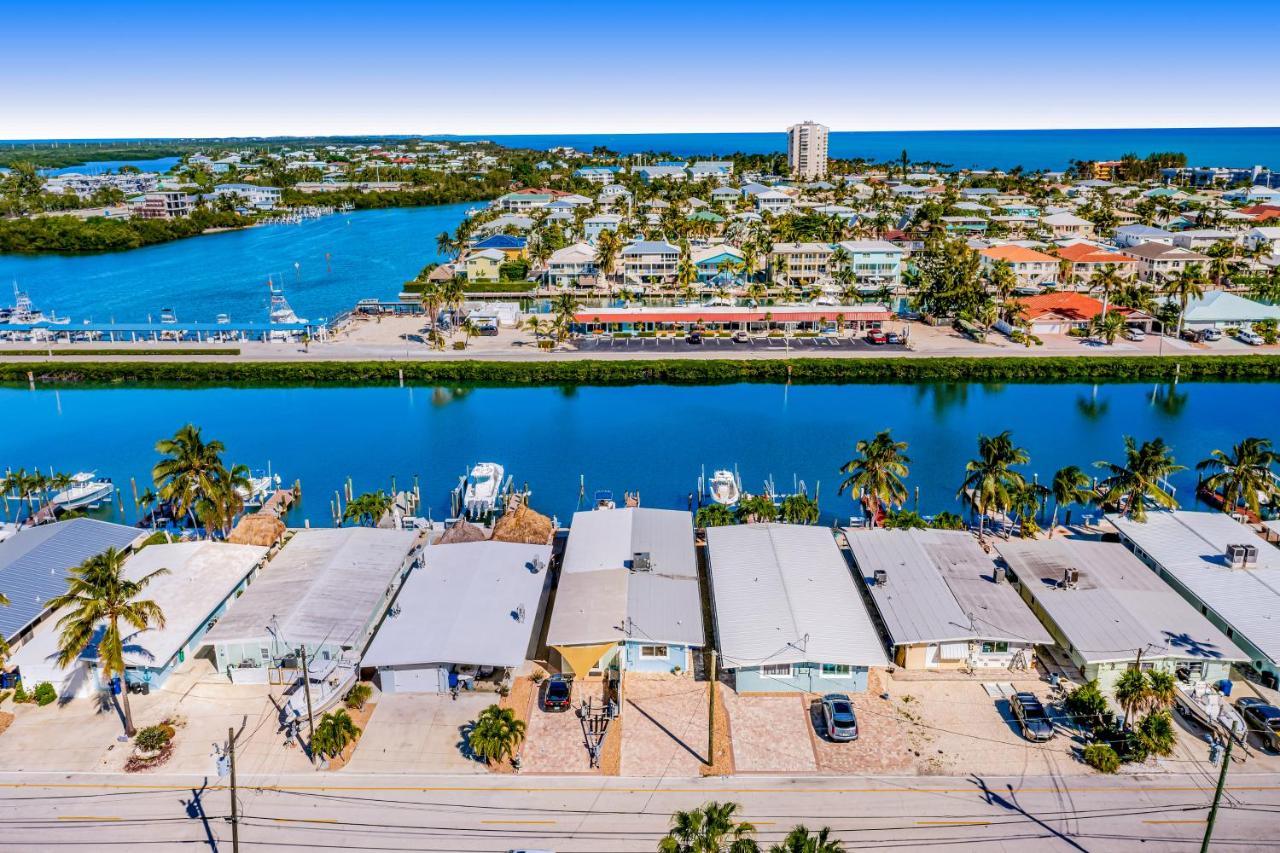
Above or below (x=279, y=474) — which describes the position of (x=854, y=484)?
above

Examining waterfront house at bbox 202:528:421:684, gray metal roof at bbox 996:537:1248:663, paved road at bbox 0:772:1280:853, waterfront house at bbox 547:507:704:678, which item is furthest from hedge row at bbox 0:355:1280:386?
paved road at bbox 0:772:1280:853

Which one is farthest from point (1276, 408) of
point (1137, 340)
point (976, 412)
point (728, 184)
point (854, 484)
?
point (728, 184)

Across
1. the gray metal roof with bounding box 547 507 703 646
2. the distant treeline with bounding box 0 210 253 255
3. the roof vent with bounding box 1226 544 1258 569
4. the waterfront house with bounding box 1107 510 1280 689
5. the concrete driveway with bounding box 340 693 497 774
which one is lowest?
the concrete driveway with bounding box 340 693 497 774

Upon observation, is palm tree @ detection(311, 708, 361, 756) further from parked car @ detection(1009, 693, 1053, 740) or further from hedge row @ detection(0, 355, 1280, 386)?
hedge row @ detection(0, 355, 1280, 386)

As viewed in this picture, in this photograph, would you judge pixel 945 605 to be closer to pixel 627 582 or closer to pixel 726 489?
pixel 627 582

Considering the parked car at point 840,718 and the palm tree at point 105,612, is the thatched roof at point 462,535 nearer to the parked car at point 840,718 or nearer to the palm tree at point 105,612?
the palm tree at point 105,612

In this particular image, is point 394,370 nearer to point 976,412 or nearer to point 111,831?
point 976,412
